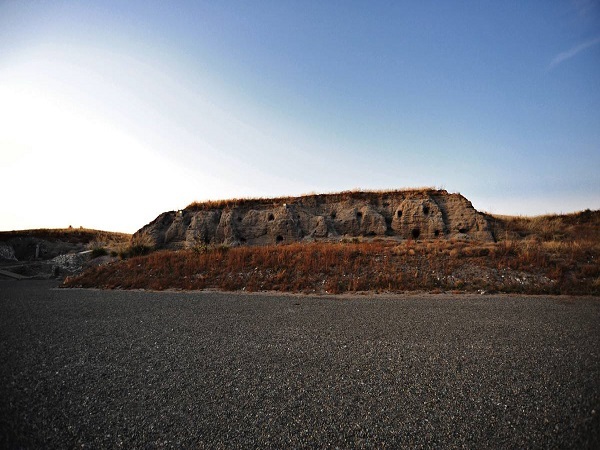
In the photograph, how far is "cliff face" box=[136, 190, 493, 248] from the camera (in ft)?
79.9

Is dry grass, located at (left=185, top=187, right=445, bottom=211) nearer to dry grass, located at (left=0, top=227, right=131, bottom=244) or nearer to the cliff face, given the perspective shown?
the cliff face

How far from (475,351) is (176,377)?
4.09m


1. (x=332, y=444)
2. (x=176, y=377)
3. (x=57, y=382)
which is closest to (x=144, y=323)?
(x=57, y=382)

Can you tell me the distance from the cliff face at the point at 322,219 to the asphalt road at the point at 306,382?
63.0ft

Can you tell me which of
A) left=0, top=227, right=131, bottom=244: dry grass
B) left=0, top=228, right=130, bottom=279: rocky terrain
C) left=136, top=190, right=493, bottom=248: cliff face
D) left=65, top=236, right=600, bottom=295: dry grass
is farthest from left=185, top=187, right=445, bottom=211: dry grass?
left=65, top=236, right=600, bottom=295: dry grass

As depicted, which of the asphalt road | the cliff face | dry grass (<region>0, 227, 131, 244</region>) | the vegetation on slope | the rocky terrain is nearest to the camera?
the asphalt road

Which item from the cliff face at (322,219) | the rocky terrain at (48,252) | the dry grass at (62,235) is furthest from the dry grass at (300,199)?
the dry grass at (62,235)

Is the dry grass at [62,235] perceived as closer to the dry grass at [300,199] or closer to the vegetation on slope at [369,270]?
the dry grass at [300,199]

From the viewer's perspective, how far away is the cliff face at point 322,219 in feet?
79.9

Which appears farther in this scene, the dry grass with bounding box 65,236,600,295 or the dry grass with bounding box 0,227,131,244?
the dry grass with bounding box 0,227,131,244

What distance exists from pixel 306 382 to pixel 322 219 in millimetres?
23202

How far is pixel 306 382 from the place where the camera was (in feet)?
10.2

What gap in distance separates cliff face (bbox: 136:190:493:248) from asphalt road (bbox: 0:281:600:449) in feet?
63.0

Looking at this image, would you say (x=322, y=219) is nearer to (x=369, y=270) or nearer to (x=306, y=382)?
(x=369, y=270)
